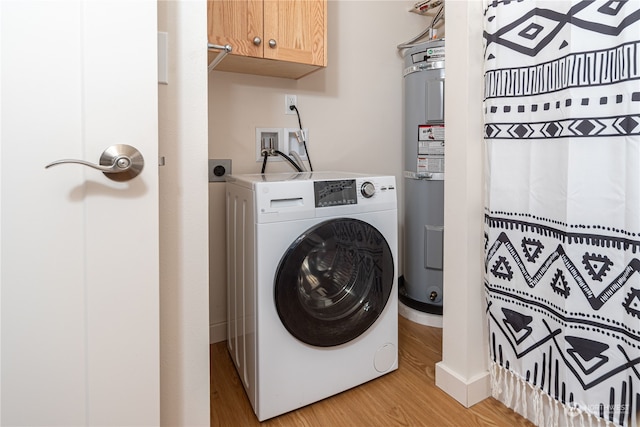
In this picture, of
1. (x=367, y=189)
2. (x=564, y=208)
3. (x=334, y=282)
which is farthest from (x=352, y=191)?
(x=564, y=208)

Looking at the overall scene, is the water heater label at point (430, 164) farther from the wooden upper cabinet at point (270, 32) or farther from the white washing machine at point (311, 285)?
the wooden upper cabinet at point (270, 32)

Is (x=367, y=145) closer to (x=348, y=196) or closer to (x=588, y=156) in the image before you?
(x=348, y=196)

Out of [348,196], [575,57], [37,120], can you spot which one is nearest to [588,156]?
[575,57]

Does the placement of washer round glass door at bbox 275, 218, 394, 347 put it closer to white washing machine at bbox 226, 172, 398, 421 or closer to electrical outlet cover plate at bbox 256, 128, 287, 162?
white washing machine at bbox 226, 172, 398, 421

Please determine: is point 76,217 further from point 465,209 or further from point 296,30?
point 296,30

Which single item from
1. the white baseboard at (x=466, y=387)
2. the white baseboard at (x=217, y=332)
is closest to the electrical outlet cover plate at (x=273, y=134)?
the white baseboard at (x=217, y=332)

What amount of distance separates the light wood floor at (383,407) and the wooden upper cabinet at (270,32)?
143 centimetres

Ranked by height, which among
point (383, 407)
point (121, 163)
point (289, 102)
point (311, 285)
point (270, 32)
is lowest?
point (383, 407)

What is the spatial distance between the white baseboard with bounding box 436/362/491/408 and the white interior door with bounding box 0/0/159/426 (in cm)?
115

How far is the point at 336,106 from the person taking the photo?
7.55ft

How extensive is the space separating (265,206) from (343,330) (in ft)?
1.90

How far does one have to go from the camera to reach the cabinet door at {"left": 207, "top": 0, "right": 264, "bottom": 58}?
1605 mm

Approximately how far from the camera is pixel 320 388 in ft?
4.99

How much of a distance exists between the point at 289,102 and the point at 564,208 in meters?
1.46
